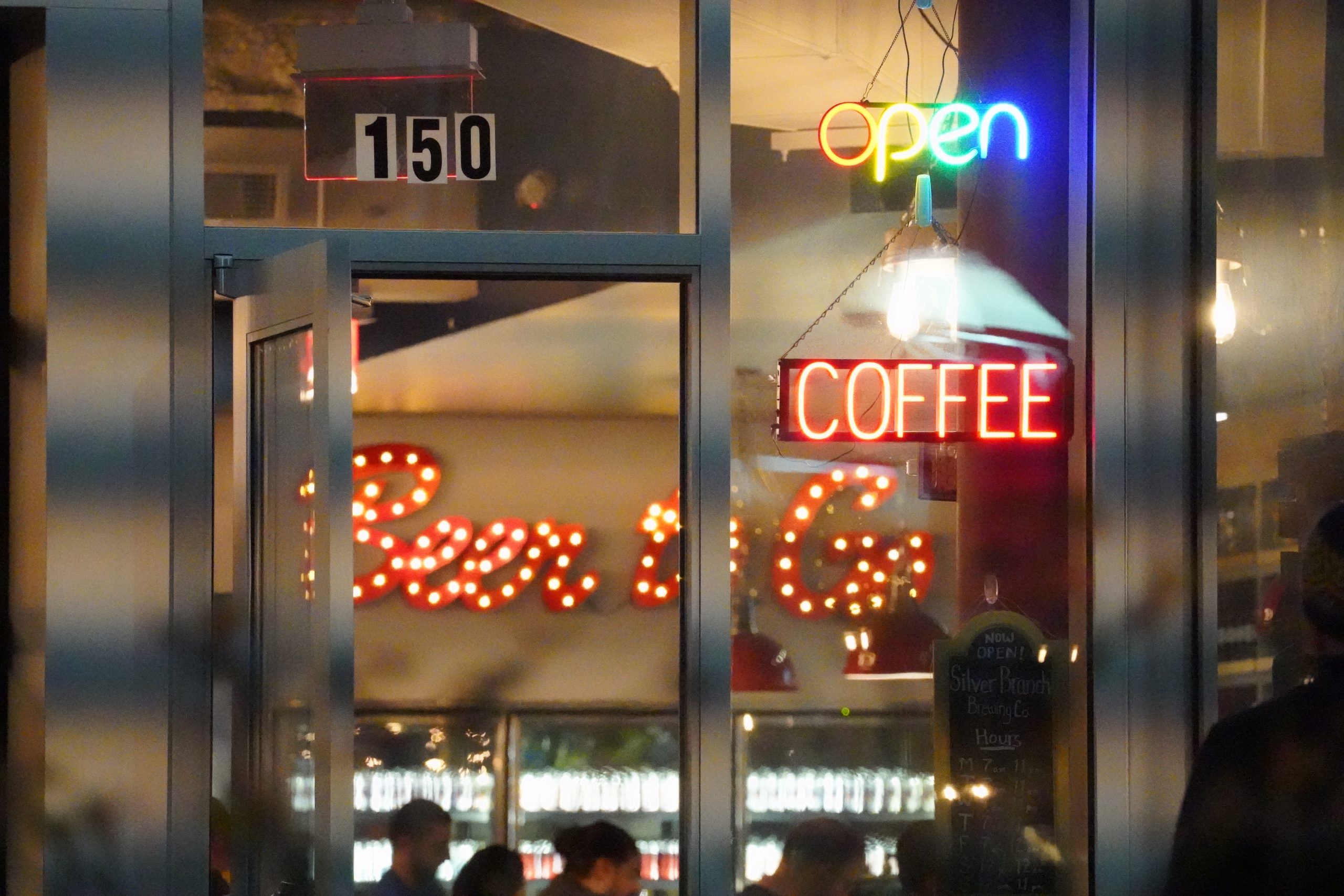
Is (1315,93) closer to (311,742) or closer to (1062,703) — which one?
(1062,703)

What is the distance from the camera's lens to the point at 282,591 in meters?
3.70

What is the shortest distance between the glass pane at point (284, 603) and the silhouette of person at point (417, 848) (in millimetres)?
366

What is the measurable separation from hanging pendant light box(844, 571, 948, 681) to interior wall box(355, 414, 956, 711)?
0.10ft

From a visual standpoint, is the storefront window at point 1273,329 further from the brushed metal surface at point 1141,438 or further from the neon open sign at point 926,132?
the neon open sign at point 926,132

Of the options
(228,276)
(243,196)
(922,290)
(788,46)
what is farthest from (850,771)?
(243,196)

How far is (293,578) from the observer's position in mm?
3637

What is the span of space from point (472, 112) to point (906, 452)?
1577 mm

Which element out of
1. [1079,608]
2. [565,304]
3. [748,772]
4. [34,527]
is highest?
[565,304]

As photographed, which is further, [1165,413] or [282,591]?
[1165,413]

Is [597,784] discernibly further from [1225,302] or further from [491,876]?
[1225,302]

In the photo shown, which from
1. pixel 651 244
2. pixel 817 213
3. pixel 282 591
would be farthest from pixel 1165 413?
pixel 282 591

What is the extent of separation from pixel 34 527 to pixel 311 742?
1.11 m

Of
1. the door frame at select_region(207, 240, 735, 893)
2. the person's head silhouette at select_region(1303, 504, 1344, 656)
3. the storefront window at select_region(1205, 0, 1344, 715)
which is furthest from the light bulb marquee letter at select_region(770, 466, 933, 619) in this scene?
the person's head silhouette at select_region(1303, 504, 1344, 656)

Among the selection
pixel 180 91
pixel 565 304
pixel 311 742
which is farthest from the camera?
pixel 565 304
